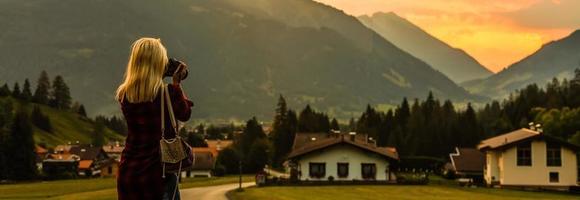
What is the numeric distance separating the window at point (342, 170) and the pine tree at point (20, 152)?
4354cm

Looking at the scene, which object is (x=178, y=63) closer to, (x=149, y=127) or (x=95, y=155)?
(x=149, y=127)

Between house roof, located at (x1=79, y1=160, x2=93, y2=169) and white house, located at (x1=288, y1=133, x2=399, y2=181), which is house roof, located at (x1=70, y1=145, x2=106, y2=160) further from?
white house, located at (x1=288, y1=133, x2=399, y2=181)

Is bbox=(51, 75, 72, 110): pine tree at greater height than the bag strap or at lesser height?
greater

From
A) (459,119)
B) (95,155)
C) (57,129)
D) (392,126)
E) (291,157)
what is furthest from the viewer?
(57,129)

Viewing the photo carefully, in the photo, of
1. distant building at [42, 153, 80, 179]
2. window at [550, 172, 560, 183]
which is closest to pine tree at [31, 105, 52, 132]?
distant building at [42, 153, 80, 179]

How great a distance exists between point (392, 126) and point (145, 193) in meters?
118

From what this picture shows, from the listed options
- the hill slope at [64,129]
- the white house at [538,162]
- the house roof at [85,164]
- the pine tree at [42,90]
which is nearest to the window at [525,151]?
the white house at [538,162]

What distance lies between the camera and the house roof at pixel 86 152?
129175 millimetres

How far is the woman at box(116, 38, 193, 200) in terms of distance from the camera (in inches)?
234

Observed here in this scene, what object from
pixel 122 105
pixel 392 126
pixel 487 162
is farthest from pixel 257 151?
pixel 122 105

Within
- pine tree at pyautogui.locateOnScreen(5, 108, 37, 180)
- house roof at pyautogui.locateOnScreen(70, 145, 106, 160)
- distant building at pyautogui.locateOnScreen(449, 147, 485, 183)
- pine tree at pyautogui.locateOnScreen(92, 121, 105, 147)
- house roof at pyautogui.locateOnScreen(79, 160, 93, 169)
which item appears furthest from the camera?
pine tree at pyautogui.locateOnScreen(92, 121, 105, 147)

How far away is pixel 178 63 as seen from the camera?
20.0 ft

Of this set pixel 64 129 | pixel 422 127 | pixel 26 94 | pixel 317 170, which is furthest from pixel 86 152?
pixel 317 170

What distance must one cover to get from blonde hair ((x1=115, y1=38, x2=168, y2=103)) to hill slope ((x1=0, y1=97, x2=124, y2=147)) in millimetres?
155455
